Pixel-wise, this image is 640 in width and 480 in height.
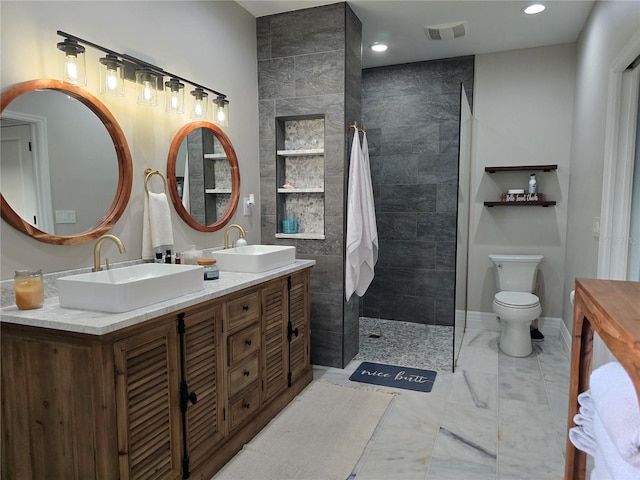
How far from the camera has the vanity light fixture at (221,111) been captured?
2760 mm

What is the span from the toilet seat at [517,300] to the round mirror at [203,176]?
7.54 feet

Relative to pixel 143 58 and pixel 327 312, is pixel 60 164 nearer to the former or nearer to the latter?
pixel 143 58

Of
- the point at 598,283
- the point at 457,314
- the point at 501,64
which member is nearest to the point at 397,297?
the point at 457,314

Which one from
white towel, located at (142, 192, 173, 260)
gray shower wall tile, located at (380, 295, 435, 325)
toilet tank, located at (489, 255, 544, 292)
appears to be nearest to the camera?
white towel, located at (142, 192, 173, 260)

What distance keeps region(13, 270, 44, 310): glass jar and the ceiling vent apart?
3.27 meters

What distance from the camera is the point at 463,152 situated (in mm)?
3377

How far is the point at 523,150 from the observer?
393cm

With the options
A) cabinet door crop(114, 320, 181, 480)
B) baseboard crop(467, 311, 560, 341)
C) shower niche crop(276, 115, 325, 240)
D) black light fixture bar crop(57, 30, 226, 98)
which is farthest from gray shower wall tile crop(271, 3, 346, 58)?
baseboard crop(467, 311, 560, 341)

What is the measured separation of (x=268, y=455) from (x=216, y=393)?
456 mm

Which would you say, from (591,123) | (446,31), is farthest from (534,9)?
(591,123)

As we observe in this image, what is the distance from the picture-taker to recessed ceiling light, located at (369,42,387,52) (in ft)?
12.4

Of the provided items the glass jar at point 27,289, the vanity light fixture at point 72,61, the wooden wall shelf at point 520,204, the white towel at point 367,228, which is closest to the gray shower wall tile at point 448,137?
the wooden wall shelf at point 520,204

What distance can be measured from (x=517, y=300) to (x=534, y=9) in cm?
223

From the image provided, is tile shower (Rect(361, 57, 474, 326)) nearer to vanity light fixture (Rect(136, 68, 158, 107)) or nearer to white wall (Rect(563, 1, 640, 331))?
white wall (Rect(563, 1, 640, 331))
